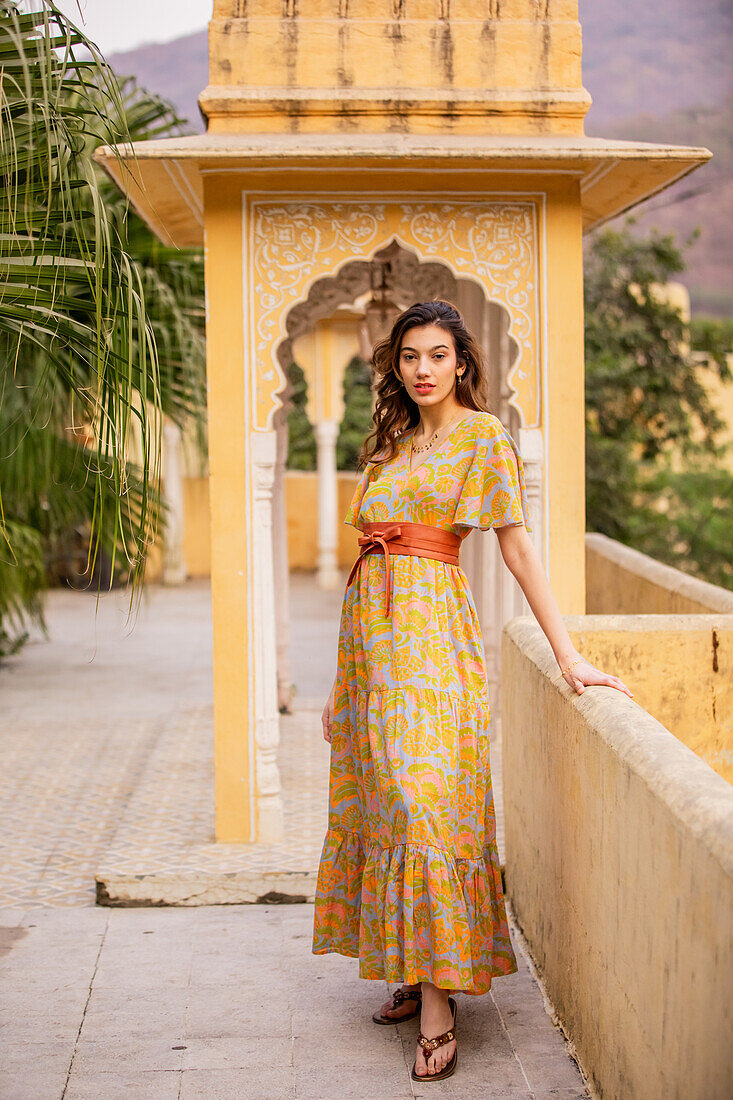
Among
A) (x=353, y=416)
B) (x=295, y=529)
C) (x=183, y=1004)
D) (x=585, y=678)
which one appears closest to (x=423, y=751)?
(x=585, y=678)

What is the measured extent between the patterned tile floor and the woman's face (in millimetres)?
1950

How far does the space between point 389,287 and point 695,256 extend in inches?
2384

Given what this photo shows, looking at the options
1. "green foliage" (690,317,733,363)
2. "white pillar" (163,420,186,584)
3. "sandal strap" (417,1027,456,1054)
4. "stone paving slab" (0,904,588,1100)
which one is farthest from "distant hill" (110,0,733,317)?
"sandal strap" (417,1027,456,1054)

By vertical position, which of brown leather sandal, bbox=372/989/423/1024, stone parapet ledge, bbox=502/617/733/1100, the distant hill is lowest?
brown leather sandal, bbox=372/989/423/1024

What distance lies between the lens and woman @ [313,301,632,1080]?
10.6 ft

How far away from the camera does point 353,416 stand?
2431 cm

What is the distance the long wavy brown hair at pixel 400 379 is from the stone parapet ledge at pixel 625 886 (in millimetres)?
836

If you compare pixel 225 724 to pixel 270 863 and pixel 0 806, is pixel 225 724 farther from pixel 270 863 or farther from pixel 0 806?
pixel 0 806

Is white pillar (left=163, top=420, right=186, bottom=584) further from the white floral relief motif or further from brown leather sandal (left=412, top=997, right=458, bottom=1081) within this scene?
brown leather sandal (left=412, top=997, right=458, bottom=1081)

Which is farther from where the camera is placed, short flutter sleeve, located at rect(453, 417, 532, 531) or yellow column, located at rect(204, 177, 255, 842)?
yellow column, located at rect(204, 177, 255, 842)

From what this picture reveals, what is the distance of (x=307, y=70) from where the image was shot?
515 cm

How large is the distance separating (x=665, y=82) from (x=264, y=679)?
76092mm

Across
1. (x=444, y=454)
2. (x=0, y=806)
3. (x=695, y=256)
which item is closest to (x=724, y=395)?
(x=0, y=806)

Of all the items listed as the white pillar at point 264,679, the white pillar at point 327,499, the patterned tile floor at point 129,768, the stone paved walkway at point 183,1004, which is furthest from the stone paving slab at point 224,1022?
the white pillar at point 327,499
